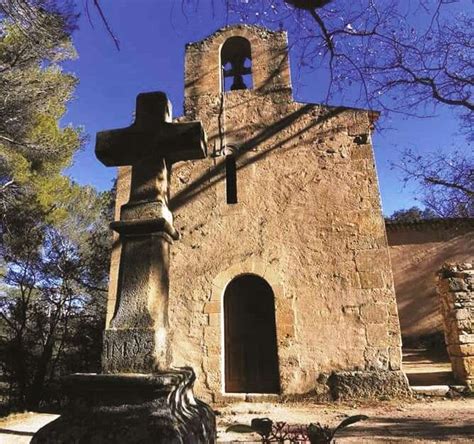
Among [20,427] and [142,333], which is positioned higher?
[142,333]

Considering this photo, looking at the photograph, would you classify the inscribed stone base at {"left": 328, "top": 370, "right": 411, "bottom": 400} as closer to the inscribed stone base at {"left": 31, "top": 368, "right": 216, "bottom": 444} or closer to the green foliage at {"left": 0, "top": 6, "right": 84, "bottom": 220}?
the inscribed stone base at {"left": 31, "top": 368, "right": 216, "bottom": 444}

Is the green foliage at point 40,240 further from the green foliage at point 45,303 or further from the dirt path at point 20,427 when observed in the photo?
the dirt path at point 20,427

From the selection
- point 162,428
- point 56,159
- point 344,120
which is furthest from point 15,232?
point 162,428

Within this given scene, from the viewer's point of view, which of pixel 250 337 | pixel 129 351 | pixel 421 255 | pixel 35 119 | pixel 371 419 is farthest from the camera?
pixel 421 255

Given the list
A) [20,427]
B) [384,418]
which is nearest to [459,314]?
[384,418]

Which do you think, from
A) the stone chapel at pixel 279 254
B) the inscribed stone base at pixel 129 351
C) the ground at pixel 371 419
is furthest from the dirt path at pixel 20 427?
the inscribed stone base at pixel 129 351

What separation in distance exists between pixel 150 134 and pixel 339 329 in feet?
14.2

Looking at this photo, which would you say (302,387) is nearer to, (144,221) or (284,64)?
(144,221)

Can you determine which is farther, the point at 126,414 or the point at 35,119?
the point at 35,119

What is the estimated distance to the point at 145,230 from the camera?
2615 mm

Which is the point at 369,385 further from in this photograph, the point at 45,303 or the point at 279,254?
the point at 45,303

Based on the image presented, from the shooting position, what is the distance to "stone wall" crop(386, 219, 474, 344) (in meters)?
12.9

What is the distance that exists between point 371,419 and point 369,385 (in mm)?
1085

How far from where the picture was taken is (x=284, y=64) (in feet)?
24.9
